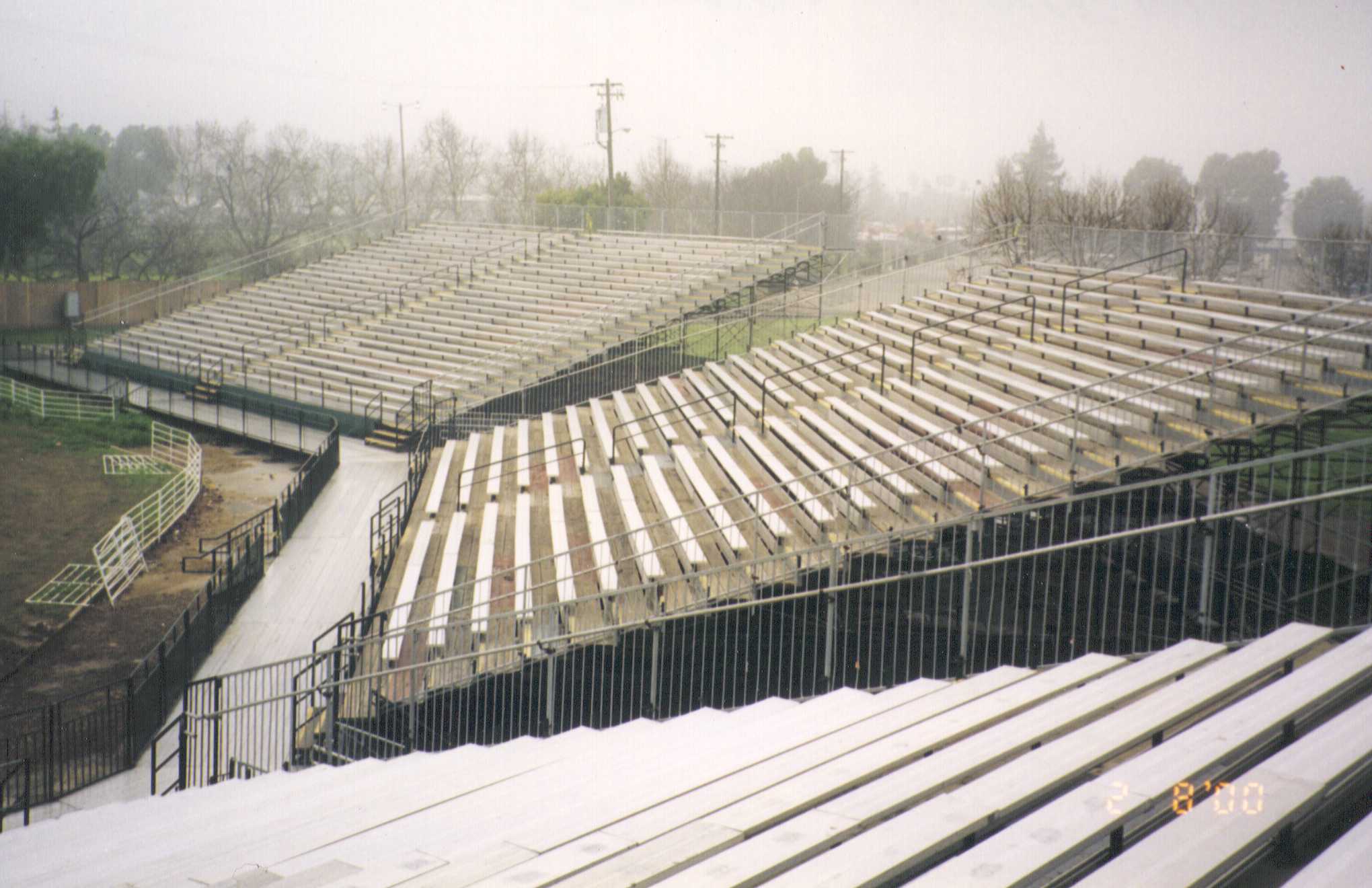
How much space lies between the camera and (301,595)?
14.6 m

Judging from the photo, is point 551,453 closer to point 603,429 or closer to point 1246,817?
point 603,429

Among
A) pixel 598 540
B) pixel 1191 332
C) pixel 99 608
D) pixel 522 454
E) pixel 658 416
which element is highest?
pixel 1191 332

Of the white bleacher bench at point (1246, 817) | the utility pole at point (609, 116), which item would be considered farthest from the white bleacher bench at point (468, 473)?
the utility pole at point (609, 116)

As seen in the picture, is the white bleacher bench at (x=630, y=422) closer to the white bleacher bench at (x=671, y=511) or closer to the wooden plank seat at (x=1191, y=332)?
the white bleacher bench at (x=671, y=511)

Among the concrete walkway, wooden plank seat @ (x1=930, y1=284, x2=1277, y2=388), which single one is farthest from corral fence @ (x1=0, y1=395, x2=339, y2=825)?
wooden plank seat @ (x1=930, y1=284, x2=1277, y2=388)

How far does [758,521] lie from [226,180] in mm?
60373

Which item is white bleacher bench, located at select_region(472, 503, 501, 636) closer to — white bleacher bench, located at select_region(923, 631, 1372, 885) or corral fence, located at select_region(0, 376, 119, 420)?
white bleacher bench, located at select_region(923, 631, 1372, 885)

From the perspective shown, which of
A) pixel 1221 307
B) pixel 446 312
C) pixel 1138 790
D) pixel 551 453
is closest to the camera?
pixel 1138 790

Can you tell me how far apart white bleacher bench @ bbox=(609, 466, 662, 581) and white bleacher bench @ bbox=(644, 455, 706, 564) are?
278 millimetres

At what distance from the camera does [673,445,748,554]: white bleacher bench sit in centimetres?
1135

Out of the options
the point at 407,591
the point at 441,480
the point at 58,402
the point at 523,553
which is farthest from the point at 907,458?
the point at 58,402

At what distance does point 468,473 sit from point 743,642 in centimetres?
804

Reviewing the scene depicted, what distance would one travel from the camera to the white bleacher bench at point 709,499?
37.2 feet

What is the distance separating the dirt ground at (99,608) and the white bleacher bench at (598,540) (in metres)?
5.21
